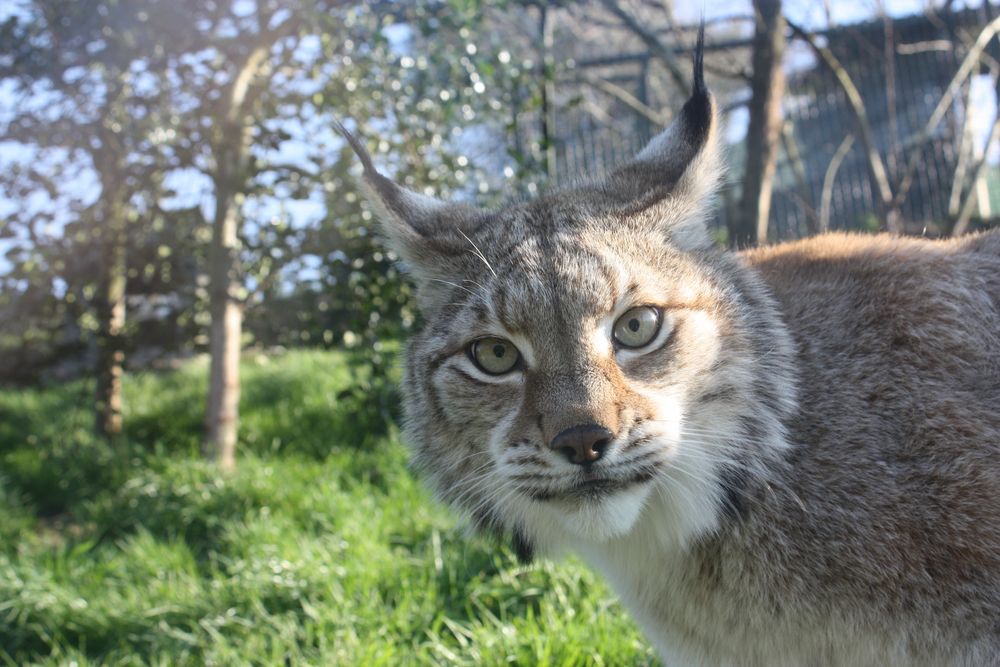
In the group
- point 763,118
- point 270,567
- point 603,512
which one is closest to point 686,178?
point 603,512

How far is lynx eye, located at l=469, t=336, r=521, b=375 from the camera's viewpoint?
2852 millimetres

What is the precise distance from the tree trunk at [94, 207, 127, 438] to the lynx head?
4.21 metres

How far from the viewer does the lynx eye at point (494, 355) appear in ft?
9.36

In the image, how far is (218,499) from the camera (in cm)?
560

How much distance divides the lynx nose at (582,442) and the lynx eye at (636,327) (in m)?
0.43

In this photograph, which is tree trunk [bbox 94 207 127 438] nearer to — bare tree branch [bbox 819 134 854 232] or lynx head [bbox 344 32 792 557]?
lynx head [bbox 344 32 792 557]

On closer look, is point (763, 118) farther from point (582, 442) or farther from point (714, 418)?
point (582, 442)

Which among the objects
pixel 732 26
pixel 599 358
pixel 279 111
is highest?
pixel 732 26

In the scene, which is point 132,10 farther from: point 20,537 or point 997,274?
point 997,274

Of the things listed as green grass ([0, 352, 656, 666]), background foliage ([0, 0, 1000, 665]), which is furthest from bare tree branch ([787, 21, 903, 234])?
green grass ([0, 352, 656, 666])

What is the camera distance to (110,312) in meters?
6.80

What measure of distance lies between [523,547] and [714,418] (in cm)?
96

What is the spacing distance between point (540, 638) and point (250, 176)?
394cm

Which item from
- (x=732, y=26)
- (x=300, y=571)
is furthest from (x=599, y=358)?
(x=732, y=26)
